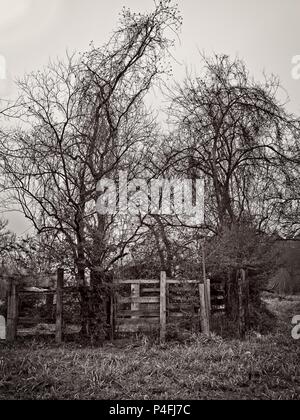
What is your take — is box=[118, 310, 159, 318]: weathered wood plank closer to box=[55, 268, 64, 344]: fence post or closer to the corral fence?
the corral fence

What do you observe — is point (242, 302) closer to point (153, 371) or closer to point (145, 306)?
point (145, 306)

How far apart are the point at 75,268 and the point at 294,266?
800 inches

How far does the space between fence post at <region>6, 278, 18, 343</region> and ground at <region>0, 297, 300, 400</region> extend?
0.56 m

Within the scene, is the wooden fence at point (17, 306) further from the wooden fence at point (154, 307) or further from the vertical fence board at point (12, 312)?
the wooden fence at point (154, 307)

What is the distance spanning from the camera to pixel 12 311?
34.9ft

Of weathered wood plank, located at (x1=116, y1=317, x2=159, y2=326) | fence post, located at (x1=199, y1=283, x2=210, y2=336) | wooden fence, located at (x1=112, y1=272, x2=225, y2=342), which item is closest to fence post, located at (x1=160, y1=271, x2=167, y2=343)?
wooden fence, located at (x1=112, y1=272, x2=225, y2=342)

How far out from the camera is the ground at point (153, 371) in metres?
6.35

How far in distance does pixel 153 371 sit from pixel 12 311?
478cm

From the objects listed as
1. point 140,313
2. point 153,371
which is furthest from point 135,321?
point 153,371

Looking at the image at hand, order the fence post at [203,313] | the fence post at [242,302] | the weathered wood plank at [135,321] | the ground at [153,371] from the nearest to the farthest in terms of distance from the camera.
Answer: the ground at [153,371] < the weathered wood plank at [135,321] < the fence post at [203,313] < the fence post at [242,302]

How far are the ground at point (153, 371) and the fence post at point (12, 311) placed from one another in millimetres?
556

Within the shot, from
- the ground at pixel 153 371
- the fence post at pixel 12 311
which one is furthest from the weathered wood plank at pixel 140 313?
the fence post at pixel 12 311

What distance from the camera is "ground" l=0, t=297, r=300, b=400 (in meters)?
6.35
